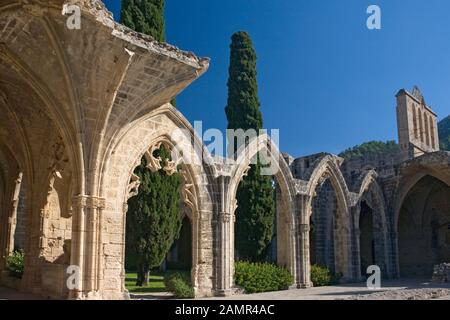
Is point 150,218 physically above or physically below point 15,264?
above

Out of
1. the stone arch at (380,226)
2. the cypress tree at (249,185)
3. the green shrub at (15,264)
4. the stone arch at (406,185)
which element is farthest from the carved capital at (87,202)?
the stone arch at (406,185)

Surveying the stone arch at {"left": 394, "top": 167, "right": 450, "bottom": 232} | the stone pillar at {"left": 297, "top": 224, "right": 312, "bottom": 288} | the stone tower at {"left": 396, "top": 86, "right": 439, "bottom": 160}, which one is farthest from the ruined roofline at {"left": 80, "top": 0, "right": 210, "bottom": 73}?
the stone tower at {"left": 396, "top": 86, "right": 439, "bottom": 160}

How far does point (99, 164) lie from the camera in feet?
29.3

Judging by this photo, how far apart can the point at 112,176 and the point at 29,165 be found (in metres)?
2.93

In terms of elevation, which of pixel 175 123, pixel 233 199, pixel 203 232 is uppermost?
pixel 175 123

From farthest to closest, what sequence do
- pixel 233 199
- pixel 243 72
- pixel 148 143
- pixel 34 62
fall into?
pixel 243 72 < pixel 233 199 < pixel 148 143 < pixel 34 62

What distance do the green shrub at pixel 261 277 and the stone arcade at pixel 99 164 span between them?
541mm

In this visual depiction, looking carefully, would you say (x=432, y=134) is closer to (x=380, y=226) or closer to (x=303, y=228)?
(x=380, y=226)

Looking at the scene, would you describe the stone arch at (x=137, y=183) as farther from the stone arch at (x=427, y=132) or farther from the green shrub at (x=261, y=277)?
the stone arch at (x=427, y=132)

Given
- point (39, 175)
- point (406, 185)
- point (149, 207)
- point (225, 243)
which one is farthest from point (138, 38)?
point (406, 185)

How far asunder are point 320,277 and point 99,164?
9.09 m

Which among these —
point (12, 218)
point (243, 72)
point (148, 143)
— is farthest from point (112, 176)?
point (243, 72)

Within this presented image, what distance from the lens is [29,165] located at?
37.0 ft

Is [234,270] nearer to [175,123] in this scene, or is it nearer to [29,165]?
[175,123]
